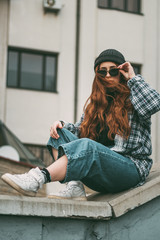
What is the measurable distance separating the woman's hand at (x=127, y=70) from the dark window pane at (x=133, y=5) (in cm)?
1013

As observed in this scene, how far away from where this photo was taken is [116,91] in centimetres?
346

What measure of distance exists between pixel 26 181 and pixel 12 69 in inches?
374

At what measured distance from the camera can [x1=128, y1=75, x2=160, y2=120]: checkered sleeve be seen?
3113 mm

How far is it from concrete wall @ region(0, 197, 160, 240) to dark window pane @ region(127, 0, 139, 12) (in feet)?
35.2

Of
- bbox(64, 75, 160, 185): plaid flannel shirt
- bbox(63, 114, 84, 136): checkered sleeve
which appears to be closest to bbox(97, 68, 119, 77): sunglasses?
bbox(64, 75, 160, 185): plaid flannel shirt

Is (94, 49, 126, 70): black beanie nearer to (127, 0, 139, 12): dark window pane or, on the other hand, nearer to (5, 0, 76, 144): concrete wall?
(5, 0, 76, 144): concrete wall

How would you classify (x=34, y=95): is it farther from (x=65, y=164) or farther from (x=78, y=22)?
(x=65, y=164)

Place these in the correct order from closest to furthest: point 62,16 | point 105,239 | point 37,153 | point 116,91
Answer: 1. point 105,239
2. point 116,91
3. point 37,153
4. point 62,16

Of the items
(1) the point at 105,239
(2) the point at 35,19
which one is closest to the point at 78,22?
(2) the point at 35,19

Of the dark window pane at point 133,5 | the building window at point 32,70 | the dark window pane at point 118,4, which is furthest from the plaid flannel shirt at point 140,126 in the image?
the dark window pane at point 133,5

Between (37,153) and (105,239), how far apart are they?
8.71 metres

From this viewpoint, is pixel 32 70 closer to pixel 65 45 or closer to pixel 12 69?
pixel 12 69

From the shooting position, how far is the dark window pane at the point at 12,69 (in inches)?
474

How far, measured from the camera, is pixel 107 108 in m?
3.47
